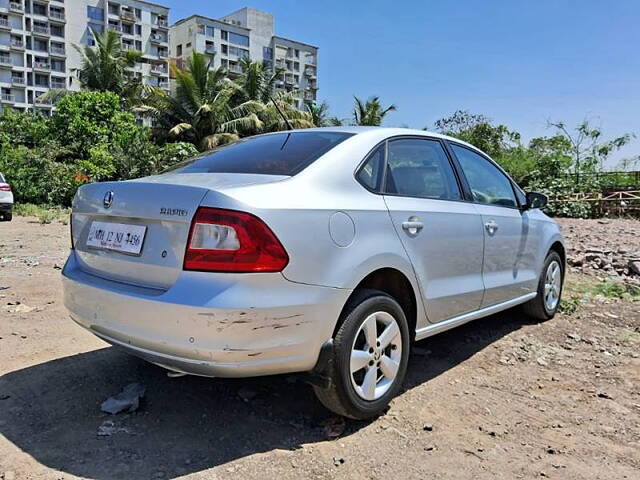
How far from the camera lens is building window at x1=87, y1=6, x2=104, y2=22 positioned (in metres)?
69.1

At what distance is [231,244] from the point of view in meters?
2.35

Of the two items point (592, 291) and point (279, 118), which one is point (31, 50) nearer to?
point (279, 118)

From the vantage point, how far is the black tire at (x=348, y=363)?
262cm

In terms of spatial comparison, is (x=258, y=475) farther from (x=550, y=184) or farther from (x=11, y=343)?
(x=550, y=184)

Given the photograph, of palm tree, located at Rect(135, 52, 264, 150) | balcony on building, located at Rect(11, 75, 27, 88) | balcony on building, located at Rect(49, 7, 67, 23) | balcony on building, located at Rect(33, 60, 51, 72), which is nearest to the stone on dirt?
palm tree, located at Rect(135, 52, 264, 150)

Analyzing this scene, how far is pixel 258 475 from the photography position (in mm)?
2395

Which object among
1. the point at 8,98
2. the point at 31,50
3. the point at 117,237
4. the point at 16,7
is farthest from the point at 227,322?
the point at 16,7

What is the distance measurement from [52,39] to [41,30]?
1.46 m

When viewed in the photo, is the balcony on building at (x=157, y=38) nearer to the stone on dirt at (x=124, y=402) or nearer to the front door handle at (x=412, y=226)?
the stone on dirt at (x=124, y=402)

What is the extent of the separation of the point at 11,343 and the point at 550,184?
62.0 ft

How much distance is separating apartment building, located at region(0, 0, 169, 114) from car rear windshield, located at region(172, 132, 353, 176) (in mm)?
60862

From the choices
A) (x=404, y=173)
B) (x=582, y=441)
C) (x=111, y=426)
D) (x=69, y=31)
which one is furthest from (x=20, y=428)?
(x=69, y=31)

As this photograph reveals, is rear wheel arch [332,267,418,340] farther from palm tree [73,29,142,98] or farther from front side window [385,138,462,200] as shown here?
palm tree [73,29,142,98]

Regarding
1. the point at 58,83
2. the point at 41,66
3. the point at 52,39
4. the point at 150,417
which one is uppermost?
the point at 52,39
